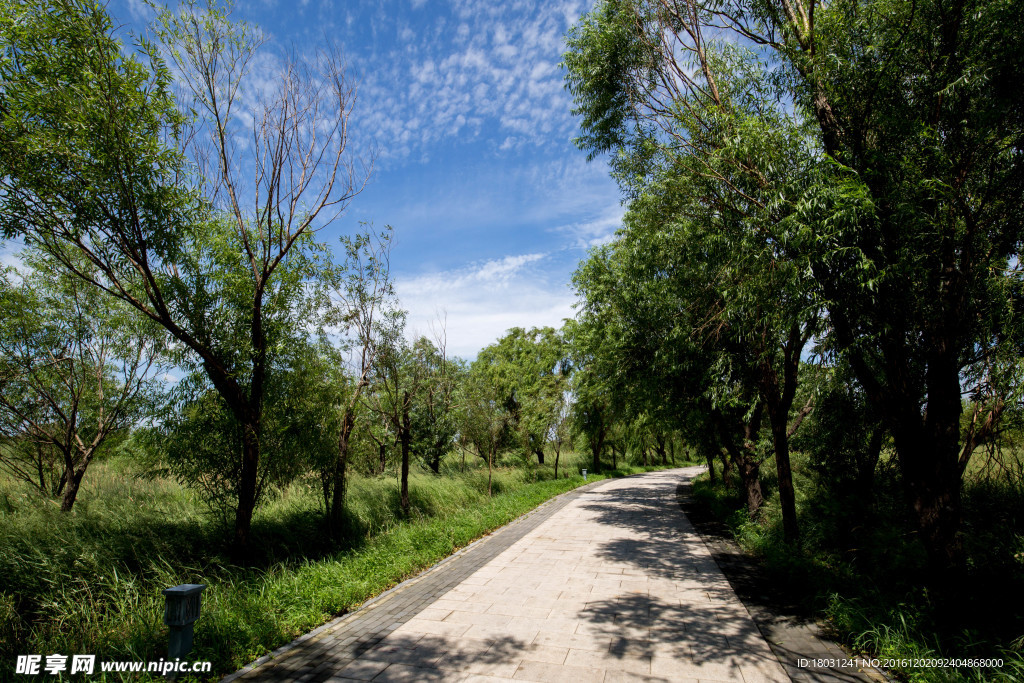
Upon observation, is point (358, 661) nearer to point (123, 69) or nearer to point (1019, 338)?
point (1019, 338)

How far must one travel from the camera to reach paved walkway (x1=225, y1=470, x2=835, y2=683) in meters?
4.02

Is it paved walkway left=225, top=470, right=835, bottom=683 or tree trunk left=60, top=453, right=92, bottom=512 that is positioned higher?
tree trunk left=60, top=453, right=92, bottom=512

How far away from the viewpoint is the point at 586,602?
5812mm

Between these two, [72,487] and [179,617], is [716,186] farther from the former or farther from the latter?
[72,487]

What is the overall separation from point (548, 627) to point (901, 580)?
4.06m

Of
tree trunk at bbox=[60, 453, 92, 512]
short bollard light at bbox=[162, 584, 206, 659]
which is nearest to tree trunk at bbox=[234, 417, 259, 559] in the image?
tree trunk at bbox=[60, 453, 92, 512]

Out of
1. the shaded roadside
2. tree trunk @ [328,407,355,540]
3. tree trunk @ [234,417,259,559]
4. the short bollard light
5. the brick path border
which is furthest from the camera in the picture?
tree trunk @ [328,407,355,540]

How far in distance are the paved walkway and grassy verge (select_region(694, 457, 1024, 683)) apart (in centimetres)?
95

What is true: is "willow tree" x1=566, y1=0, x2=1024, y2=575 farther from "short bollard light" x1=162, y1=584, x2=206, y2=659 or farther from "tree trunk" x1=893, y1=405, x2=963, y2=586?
"short bollard light" x1=162, y1=584, x2=206, y2=659

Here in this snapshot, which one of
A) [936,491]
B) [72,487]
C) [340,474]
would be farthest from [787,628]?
[72,487]

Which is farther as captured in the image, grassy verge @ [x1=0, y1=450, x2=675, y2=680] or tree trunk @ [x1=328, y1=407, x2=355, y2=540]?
tree trunk @ [x1=328, y1=407, x2=355, y2=540]

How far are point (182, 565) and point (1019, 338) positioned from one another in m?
9.70

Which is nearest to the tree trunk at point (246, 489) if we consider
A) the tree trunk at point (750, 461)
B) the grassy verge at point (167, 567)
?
the grassy verge at point (167, 567)

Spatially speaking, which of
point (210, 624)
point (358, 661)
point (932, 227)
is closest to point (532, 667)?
point (358, 661)
